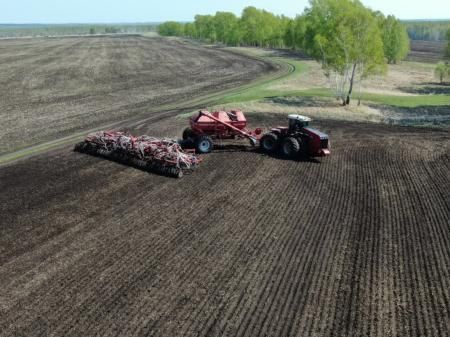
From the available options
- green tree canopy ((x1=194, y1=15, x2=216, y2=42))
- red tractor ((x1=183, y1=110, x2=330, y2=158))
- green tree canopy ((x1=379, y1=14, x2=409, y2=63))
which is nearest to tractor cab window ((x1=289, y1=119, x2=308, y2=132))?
red tractor ((x1=183, y1=110, x2=330, y2=158))

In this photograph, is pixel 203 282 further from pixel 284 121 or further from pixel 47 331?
pixel 284 121

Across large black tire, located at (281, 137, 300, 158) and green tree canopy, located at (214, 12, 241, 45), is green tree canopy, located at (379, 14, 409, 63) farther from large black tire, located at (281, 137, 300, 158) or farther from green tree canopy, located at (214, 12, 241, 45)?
large black tire, located at (281, 137, 300, 158)

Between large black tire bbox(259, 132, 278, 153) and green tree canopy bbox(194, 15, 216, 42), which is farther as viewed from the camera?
green tree canopy bbox(194, 15, 216, 42)

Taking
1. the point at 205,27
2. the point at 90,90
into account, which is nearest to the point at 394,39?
the point at 90,90

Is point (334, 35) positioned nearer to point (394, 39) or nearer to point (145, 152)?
point (145, 152)

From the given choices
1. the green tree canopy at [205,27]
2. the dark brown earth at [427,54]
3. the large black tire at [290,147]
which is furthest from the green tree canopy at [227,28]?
the large black tire at [290,147]

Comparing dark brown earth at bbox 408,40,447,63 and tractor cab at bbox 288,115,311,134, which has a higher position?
dark brown earth at bbox 408,40,447,63

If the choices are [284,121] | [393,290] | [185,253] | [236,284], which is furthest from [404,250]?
[284,121]
